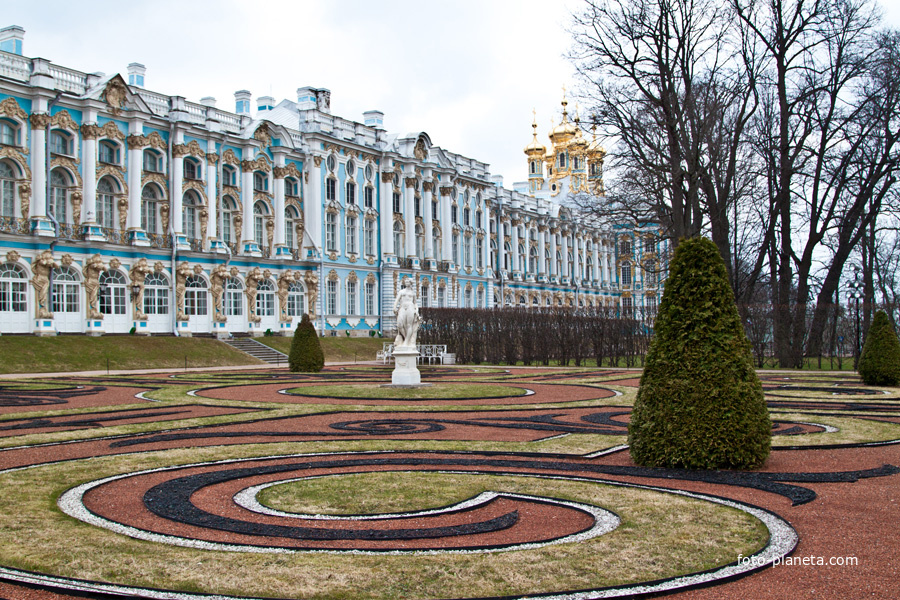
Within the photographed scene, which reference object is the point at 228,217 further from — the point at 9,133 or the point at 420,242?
the point at 420,242

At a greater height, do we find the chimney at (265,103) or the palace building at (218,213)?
the chimney at (265,103)

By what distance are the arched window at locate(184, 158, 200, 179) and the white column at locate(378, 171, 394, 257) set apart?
15.2m

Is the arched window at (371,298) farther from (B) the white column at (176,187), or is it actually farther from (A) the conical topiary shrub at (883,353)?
(A) the conical topiary shrub at (883,353)

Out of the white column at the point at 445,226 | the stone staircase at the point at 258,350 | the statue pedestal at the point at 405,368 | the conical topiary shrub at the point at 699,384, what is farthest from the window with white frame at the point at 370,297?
the conical topiary shrub at the point at 699,384

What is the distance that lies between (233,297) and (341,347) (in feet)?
21.8

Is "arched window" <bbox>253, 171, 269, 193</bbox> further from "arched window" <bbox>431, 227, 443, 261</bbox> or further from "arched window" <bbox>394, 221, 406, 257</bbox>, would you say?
"arched window" <bbox>431, 227, 443, 261</bbox>

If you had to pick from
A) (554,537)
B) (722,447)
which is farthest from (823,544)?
(722,447)

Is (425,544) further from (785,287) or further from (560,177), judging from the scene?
(560,177)

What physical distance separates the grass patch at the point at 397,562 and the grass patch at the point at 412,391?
38.4ft

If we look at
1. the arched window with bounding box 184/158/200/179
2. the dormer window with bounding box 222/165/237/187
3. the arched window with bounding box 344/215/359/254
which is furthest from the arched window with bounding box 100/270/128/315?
the arched window with bounding box 344/215/359/254

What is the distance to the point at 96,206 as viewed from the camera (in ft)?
130

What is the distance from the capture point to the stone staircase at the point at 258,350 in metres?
40.2

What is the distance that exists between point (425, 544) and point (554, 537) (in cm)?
105

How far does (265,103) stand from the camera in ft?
177
